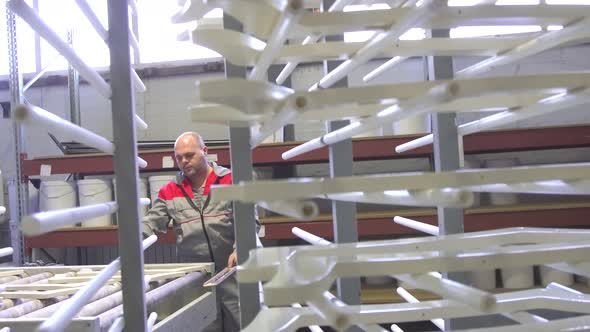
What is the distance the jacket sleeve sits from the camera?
2648 mm

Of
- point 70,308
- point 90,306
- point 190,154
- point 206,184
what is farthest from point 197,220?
point 70,308

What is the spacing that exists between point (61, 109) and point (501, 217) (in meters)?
3.44

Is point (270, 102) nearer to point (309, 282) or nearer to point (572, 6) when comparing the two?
point (309, 282)

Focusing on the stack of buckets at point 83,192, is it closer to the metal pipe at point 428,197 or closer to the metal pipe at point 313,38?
the metal pipe at point 313,38

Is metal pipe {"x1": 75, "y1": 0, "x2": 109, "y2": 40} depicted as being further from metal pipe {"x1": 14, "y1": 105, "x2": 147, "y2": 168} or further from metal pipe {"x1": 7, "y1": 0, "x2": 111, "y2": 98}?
metal pipe {"x1": 14, "y1": 105, "x2": 147, "y2": 168}

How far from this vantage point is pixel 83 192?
3.15 meters

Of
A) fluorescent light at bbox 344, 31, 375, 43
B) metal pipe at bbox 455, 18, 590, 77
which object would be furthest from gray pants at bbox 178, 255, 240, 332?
metal pipe at bbox 455, 18, 590, 77

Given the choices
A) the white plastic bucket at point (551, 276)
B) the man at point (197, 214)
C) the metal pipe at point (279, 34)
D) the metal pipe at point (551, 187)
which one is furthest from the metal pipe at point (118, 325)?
the white plastic bucket at point (551, 276)

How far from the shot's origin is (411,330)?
3.49 meters

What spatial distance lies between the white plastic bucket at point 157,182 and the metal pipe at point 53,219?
236 cm

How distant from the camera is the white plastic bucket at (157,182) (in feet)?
→ 10.2

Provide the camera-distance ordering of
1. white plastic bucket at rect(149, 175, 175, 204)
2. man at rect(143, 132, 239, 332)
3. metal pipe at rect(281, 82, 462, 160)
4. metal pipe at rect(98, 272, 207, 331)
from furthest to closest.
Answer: white plastic bucket at rect(149, 175, 175, 204) → man at rect(143, 132, 239, 332) → metal pipe at rect(98, 272, 207, 331) → metal pipe at rect(281, 82, 462, 160)

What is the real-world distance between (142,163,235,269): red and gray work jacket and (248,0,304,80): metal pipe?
1.84 meters

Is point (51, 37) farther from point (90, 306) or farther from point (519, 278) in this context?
point (519, 278)
